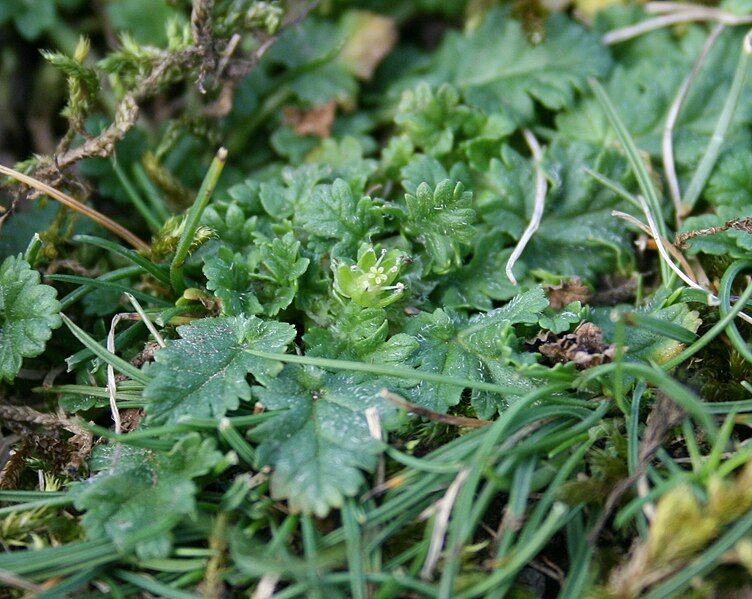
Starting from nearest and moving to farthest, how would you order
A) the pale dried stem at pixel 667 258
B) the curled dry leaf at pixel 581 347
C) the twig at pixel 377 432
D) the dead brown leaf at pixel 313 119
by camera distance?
the twig at pixel 377 432, the curled dry leaf at pixel 581 347, the pale dried stem at pixel 667 258, the dead brown leaf at pixel 313 119

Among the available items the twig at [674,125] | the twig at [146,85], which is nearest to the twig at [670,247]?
the twig at [674,125]

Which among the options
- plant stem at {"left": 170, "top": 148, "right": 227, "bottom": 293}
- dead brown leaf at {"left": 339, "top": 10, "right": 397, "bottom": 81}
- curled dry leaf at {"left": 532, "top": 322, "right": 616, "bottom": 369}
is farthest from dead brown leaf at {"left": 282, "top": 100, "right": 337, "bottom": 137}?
curled dry leaf at {"left": 532, "top": 322, "right": 616, "bottom": 369}

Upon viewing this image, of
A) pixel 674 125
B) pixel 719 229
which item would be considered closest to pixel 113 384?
pixel 719 229

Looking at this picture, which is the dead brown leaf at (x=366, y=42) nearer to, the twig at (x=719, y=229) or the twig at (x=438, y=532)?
the twig at (x=719, y=229)

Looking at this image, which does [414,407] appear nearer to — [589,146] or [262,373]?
[262,373]

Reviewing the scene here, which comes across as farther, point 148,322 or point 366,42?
point 366,42

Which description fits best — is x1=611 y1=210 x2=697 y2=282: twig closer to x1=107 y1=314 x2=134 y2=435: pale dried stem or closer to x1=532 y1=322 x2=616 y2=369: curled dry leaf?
x1=532 y1=322 x2=616 y2=369: curled dry leaf

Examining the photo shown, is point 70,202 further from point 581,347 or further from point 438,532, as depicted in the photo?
point 581,347
